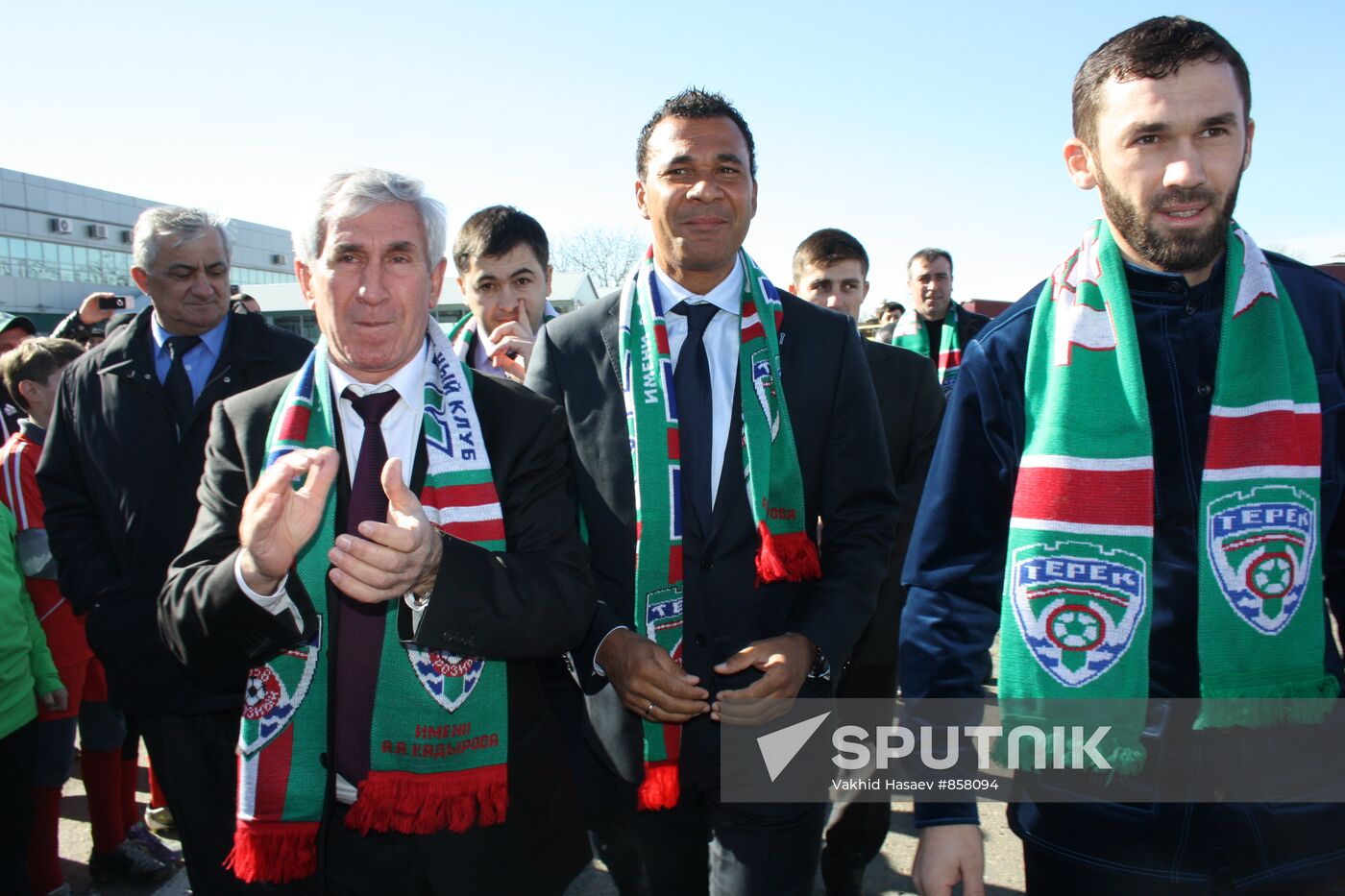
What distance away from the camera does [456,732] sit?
6.36ft

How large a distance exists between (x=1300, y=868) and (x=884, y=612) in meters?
1.90

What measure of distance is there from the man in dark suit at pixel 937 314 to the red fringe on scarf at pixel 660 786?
550 cm

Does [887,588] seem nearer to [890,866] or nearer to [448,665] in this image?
[890,866]

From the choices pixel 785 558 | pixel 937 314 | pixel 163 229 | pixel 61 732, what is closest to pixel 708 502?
pixel 785 558

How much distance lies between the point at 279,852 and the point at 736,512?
50.8 inches

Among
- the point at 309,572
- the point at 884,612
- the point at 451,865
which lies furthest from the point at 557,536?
the point at 884,612

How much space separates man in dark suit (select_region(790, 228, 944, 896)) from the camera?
11.2ft

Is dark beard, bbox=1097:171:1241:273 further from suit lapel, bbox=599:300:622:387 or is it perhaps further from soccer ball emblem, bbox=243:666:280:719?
soccer ball emblem, bbox=243:666:280:719

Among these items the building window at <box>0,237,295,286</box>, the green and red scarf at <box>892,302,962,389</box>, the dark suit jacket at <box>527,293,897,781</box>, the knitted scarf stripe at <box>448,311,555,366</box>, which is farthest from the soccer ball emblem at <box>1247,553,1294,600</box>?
the building window at <box>0,237,295,286</box>

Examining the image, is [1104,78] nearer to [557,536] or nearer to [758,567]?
[758,567]

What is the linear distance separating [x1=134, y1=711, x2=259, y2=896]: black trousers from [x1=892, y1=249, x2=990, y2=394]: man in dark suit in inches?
228

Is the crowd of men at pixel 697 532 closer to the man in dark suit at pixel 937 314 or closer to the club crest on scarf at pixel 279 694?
the club crest on scarf at pixel 279 694

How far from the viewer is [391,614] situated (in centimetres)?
200

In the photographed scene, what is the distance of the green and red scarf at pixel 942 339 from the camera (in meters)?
7.12
